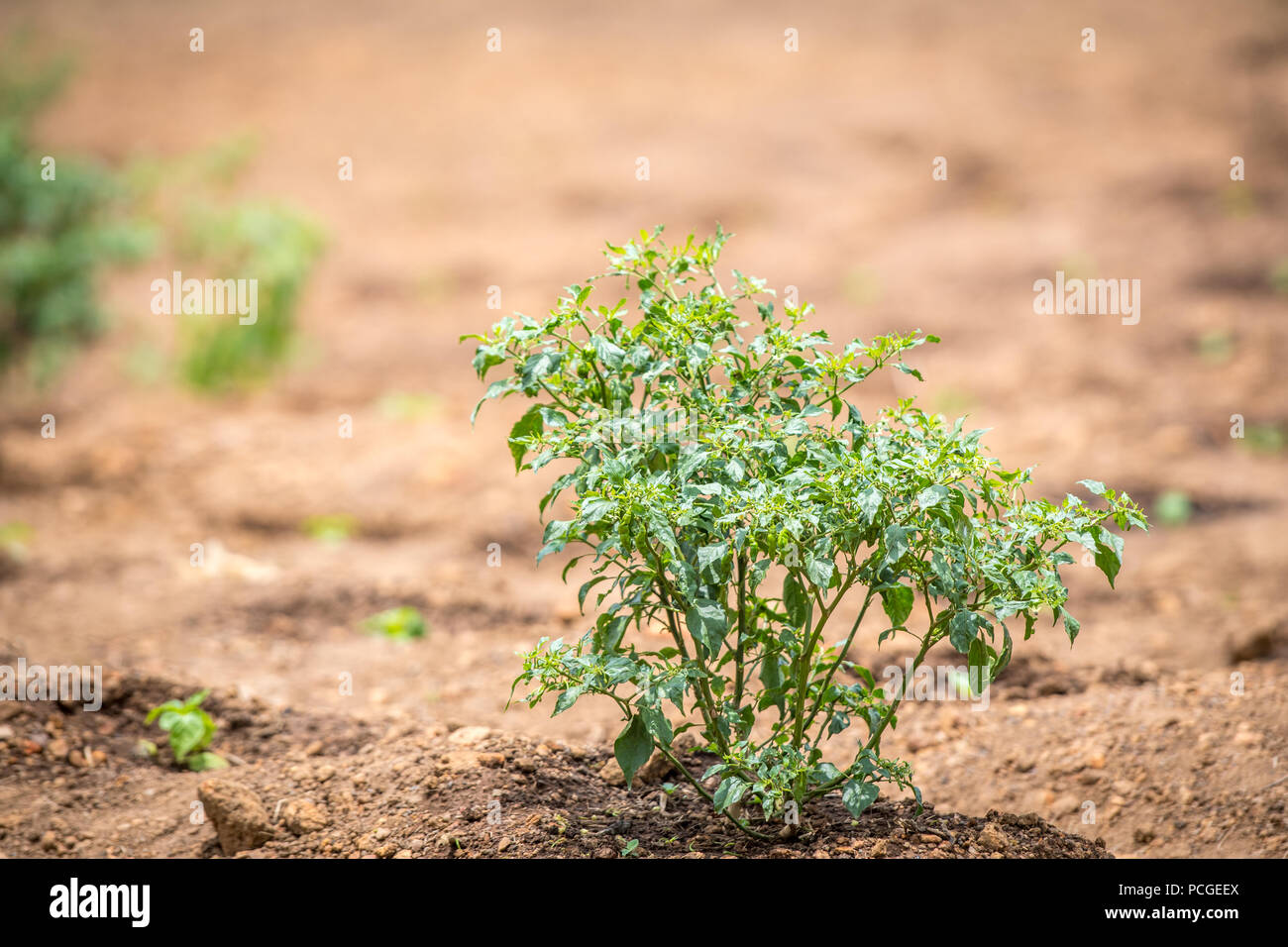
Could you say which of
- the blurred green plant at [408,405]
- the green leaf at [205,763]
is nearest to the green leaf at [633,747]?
the green leaf at [205,763]

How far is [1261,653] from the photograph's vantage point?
14.5ft

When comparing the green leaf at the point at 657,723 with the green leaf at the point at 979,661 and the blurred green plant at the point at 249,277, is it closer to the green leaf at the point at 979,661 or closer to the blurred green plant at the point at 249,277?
the green leaf at the point at 979,661

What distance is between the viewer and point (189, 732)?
12.2ft

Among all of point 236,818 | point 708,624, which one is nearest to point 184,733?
point 236,818

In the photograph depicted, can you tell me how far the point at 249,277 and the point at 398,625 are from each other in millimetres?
4644

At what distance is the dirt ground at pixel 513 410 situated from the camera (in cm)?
339

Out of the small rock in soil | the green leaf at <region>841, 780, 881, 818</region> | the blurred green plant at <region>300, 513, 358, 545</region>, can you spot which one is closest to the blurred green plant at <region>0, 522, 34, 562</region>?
the blurred green plant at <region>300, 513, 358, 545</region>

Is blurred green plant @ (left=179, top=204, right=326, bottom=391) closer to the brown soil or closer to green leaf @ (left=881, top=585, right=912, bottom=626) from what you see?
the brown soil

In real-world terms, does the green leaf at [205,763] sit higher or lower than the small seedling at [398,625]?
lower

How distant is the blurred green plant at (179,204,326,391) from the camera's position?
846cm

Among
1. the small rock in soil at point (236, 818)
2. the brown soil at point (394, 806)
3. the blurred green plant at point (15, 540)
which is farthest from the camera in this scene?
the blurred green plant at point (15, 540)

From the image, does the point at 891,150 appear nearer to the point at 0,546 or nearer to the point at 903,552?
the point at 0,546

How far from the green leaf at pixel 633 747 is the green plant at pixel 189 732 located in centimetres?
189
